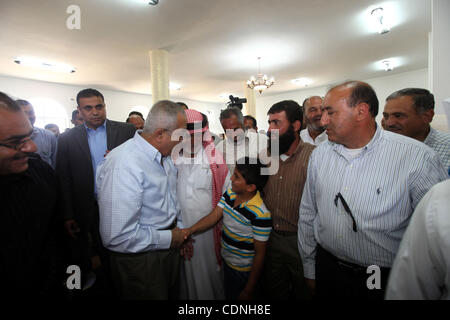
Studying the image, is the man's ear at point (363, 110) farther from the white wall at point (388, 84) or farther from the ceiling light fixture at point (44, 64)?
the ceiling light fixture at point (44, 64)

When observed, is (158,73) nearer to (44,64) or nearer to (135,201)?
(44,64)

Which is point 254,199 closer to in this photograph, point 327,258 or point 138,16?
point 327,258

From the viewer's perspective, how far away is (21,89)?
8469mm

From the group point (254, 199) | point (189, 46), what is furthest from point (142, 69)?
point (254, 199)

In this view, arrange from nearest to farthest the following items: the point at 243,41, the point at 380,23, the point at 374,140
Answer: the point at 374,140
the point at 380,23
the point at 243,41

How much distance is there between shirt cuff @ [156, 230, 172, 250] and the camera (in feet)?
4.72

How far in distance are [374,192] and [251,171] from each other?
0.79 meters

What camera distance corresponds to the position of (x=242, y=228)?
1.66m

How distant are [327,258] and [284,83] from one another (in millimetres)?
11225

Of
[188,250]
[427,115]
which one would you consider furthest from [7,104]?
[427,115]

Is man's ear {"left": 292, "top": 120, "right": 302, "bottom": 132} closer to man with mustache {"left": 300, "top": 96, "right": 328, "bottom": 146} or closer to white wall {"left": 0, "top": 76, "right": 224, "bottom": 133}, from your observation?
man with mustache {"left": 300, "top": 96, "right": 328, "bottom": 146}

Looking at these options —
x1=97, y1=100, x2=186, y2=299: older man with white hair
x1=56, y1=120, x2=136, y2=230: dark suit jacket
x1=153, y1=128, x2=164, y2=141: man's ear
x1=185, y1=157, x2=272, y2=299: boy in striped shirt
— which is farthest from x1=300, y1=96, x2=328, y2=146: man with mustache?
x1=56, y1=120, x2=136, y2=230: dark suit jacket

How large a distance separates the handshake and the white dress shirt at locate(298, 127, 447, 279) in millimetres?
984

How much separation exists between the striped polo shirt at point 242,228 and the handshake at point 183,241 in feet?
0.99
